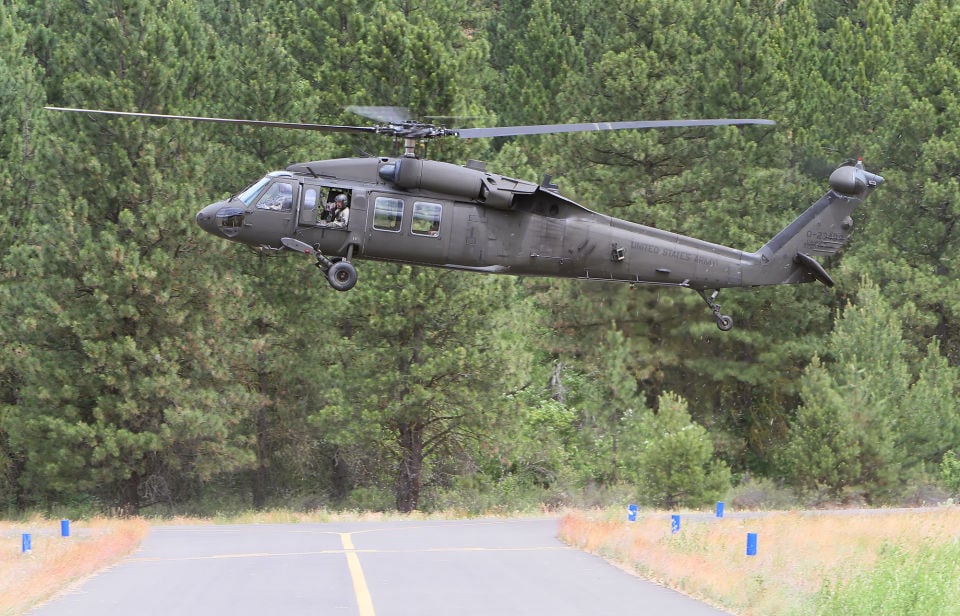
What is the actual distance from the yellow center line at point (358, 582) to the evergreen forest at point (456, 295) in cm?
1420

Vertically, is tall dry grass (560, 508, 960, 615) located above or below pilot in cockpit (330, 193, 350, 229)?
below

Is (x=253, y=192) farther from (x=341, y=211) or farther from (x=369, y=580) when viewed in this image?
(x=369, y=580)

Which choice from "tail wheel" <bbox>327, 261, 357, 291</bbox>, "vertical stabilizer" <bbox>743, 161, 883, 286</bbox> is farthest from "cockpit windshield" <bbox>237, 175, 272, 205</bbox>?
"vertical stabilizer" <bbox>743, 161, 883, 286</bbox>

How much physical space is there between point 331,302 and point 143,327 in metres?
5.76

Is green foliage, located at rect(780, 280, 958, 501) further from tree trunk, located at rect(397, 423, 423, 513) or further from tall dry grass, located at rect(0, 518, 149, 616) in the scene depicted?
tall dry grass, located at rect(0, 518, 149, 616)

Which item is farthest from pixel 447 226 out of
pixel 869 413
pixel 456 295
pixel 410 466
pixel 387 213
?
pixel 869 413

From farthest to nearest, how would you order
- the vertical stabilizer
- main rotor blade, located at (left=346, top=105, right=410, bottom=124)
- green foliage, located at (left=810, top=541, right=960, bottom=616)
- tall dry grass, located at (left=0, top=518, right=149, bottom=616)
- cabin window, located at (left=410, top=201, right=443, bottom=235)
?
1. the vertical stabilizer
2. cabin window, located at (left=410, top=201, right=443, bottom=235)
3. main rotor blade, located at (left=346, top=105, right=410, bottom=124)
4. tall dry grass, located at (left=0, top=518, right=149, bottom=616)
5. green foliage, located at (left=810, top=541, right=960, bottom=616)

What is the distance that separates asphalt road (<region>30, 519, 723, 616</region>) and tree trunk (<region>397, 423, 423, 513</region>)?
43.0 ft

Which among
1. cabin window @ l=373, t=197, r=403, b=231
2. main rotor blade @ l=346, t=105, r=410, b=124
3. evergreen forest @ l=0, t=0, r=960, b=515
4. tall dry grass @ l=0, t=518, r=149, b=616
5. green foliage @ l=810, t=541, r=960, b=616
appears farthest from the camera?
evergreen forest @ l=0, t=0, r=960, b=515

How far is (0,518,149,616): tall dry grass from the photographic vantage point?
1488cm

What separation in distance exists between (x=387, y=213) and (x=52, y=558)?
289 inches

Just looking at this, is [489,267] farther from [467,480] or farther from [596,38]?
[596,38]

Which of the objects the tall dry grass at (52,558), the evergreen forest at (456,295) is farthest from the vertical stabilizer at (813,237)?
the evergreen forest at (456,295)

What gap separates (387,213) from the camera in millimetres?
17672
